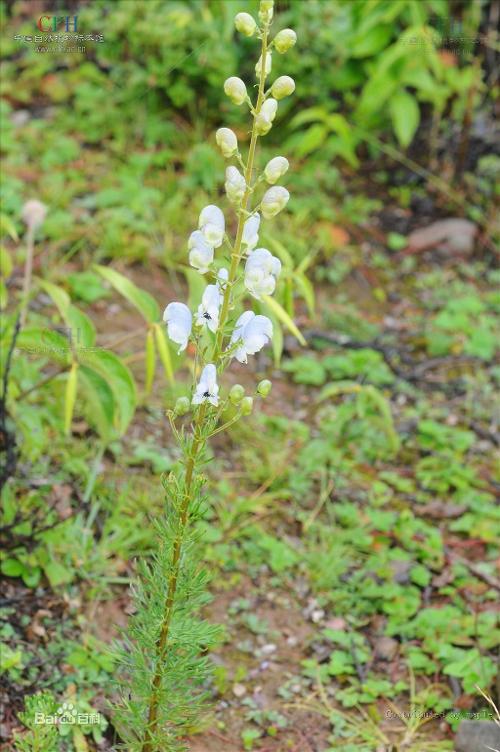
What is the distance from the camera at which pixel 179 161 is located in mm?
5066

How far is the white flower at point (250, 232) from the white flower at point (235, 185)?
63mm

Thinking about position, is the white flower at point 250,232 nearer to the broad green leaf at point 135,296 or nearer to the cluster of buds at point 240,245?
the cluster of buds at point 240,245

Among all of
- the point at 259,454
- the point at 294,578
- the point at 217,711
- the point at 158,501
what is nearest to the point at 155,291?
the point at 259,454

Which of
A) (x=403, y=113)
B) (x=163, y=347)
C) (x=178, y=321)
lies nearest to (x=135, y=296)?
(x=163, y=347)

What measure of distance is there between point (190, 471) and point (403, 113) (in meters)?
3.60

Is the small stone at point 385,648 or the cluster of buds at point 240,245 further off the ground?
the cluster of buds at point 240,245

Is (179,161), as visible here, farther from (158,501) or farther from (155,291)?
(158,501)

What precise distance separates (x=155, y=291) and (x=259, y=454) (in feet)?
3.64

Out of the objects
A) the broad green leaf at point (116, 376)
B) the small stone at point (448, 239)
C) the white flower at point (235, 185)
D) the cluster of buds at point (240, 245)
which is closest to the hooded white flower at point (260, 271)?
the cluster of buds at point (240, 245)

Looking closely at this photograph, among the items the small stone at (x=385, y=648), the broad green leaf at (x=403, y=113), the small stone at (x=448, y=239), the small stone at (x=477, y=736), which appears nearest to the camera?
the small stone at (x=477, y=736)

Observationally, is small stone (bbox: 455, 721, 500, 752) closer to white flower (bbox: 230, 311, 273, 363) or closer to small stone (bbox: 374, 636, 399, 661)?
small stone (bbox: 374, 636, 399, 661)

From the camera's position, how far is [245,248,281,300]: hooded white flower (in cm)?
175

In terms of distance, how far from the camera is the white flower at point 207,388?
175 cm

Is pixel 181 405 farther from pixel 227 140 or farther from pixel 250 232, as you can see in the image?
pixel 227 140
